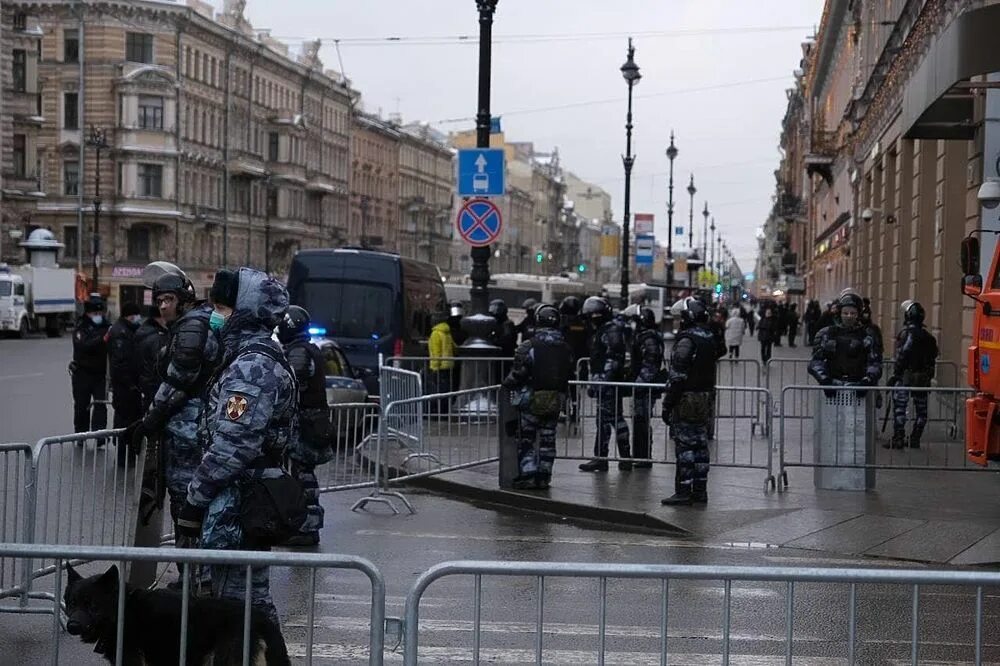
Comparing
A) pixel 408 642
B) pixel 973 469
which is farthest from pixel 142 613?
pixel 973 469

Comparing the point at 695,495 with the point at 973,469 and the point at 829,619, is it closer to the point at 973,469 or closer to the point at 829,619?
the point at 973,469

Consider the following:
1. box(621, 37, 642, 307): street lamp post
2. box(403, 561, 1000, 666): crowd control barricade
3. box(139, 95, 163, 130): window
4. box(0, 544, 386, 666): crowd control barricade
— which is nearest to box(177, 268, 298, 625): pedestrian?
box(0, 544, 386, 666): crowd control barricade

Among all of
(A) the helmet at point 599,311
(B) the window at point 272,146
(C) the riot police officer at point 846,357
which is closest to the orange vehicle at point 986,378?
(C) the riot police officer at point 846,357

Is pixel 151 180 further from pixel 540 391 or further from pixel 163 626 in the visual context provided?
pixel 163 626

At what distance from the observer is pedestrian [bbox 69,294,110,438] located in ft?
59.3

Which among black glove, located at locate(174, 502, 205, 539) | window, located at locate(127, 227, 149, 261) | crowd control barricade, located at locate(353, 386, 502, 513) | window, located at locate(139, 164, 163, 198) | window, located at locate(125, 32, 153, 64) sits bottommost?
crowd control barricade, located at locate(353, 386, 502, 513)

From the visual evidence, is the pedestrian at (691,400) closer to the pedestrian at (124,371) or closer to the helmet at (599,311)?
the helmet at (599,311)

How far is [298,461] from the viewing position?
36.4ft

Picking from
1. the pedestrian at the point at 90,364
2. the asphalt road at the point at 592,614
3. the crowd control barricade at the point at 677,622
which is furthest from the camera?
the pedestrian at the point at 90,364

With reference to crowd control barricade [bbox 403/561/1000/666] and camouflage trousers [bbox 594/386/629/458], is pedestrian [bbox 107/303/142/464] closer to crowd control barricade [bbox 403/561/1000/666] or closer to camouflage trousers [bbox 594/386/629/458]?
camouflage trousers [bbox 594/386/629/458]

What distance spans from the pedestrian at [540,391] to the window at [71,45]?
68.6 meters

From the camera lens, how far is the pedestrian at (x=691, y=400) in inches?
525

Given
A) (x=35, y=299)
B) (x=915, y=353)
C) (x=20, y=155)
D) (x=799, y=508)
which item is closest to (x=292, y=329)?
(x=799, y=508)

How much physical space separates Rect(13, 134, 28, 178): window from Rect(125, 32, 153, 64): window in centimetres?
1034
